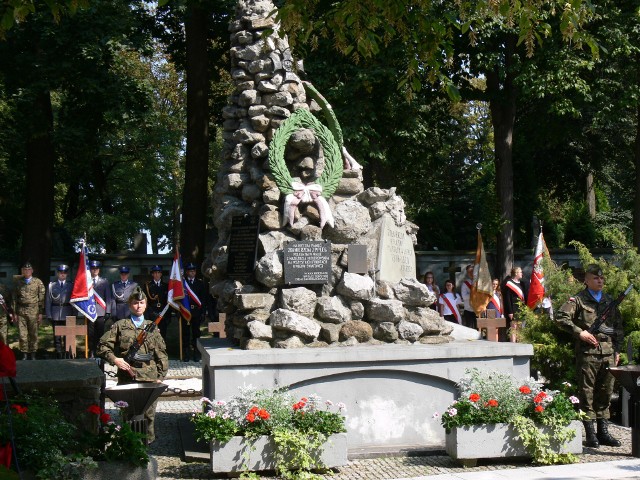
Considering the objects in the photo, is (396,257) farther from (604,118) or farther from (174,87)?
(174,87)

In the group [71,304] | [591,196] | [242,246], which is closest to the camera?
[242,246]

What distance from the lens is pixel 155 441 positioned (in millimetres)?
11188

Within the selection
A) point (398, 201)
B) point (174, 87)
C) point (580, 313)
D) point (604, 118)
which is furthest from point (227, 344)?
point (174, 87)

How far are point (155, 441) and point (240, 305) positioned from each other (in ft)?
6.40

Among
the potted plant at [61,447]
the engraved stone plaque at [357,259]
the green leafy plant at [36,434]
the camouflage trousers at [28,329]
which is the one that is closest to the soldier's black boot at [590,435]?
the engraved stone plaque at [357,259]

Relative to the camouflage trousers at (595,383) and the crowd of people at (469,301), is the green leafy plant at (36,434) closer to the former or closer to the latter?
the camouflage trousers at (595,383)

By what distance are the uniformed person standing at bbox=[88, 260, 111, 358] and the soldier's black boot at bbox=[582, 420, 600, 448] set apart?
10588 millimetres

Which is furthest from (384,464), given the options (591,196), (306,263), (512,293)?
(591,196)

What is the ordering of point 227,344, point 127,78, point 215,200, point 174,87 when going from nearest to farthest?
point 227,344
point 215,200
point 127,78
point 174,87

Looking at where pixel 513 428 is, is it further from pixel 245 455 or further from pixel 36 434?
pixel 36 434

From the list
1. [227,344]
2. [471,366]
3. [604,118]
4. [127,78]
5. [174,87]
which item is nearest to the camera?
[471,366]

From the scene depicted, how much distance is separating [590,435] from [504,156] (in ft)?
48.4

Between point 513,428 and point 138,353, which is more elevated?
point 138,353

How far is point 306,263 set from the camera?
10.9 metres
